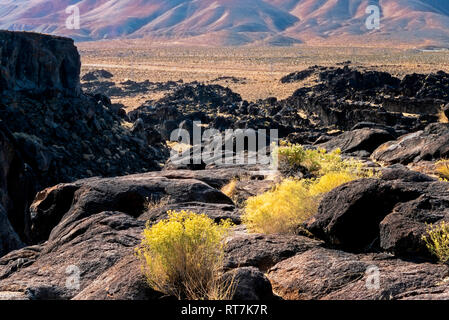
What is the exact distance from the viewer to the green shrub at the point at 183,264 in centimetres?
450

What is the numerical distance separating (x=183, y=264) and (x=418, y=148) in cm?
1081

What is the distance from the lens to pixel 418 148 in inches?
537

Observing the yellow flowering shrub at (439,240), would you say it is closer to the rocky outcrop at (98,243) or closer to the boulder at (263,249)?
the boulder at (263,249)

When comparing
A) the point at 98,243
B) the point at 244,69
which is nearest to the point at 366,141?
the point at 98,243

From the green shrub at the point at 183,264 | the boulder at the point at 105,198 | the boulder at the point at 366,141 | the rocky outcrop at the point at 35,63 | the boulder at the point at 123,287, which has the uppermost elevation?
the rocky outcrop at the point at 35,63

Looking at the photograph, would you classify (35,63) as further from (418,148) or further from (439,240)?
(439,240)

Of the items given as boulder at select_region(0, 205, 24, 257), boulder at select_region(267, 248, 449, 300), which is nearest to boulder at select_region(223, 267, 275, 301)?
boulder at select_region(267, 248, 449, 300)

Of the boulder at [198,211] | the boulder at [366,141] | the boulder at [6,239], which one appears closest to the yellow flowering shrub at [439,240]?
the boulder at [198,211]

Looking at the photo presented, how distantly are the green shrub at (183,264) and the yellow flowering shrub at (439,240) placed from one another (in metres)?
2.07

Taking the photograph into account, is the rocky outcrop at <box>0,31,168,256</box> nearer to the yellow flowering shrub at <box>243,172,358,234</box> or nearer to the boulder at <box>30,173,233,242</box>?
the boulder at <box>30,173,233,242</box>

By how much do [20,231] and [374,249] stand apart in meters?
10.9

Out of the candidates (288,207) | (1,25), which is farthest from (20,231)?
(1,25)
